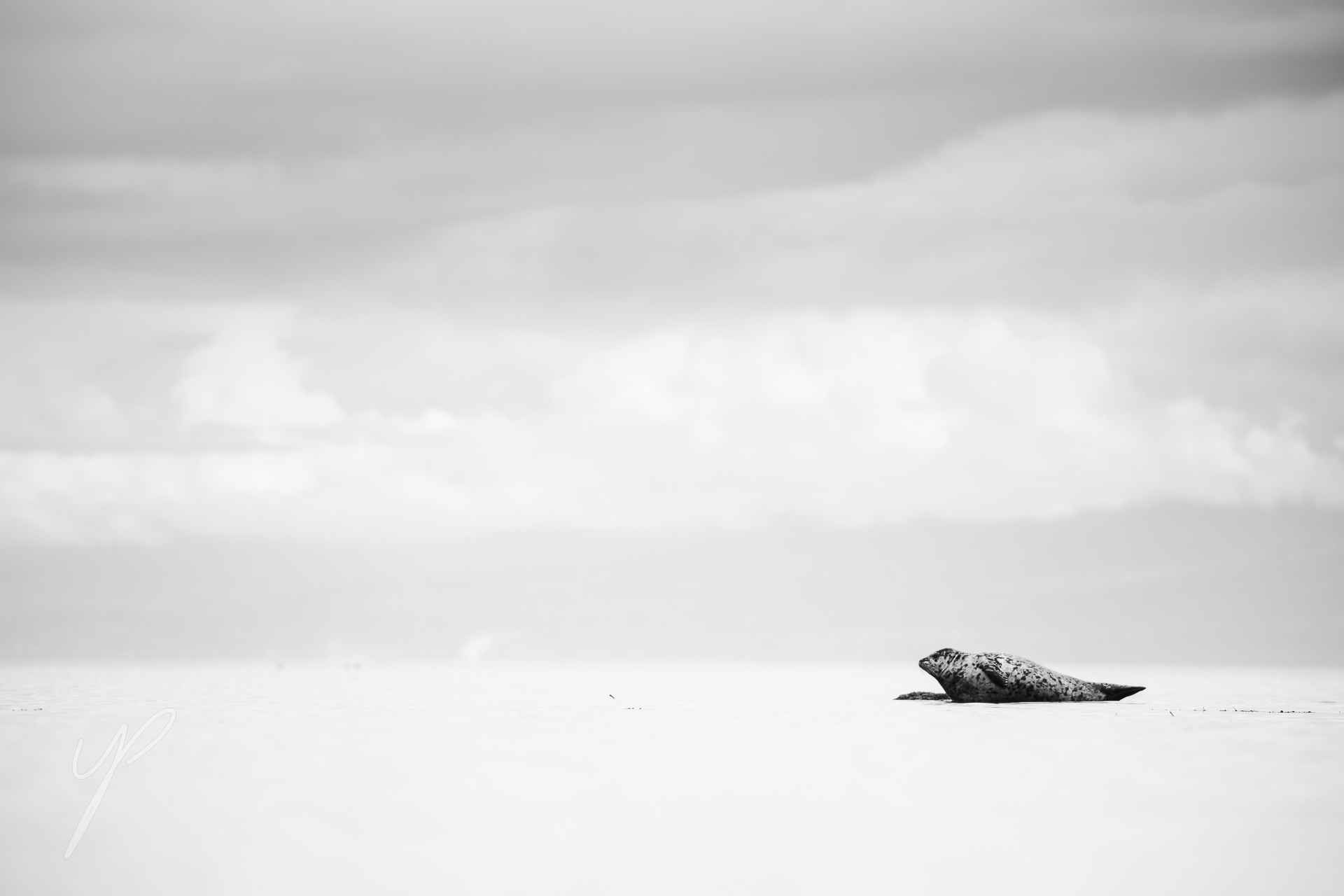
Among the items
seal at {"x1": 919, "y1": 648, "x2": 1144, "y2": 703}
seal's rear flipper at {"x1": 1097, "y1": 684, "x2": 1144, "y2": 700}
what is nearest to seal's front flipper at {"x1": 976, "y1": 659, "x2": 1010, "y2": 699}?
seal at {"x1": 919, "y1": 648, "x2": 1144, "y2": 703}

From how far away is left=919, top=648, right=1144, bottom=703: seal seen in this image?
183ft

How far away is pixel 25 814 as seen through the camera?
71.4ft

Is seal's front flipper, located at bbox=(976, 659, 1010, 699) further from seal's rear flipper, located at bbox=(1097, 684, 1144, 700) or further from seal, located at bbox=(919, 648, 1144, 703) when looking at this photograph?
seal's rear flipper, located at bbox=(1097, 684, 1144, 700)

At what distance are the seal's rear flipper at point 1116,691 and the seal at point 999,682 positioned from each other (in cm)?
16

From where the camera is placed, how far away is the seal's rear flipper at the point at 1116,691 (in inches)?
2272

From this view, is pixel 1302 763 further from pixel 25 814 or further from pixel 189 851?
pixel 25 814

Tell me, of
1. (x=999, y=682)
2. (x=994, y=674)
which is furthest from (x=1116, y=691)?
(x=994, y=674)

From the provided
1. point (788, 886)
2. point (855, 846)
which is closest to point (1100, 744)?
point (855, 846)

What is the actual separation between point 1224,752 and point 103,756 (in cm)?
2626

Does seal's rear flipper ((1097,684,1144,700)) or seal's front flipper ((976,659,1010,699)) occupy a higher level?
seal's front flipper ((976,659,1010,699))

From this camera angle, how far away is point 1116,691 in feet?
191

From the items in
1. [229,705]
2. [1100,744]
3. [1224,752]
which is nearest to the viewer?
[1224,752]

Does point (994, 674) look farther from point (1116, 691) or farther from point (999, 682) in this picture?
point (1116, 691)

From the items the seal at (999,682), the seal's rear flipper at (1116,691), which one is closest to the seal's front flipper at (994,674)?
the seal at (999,682)
